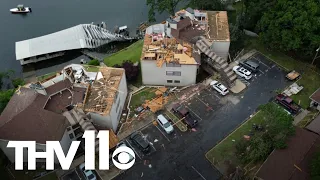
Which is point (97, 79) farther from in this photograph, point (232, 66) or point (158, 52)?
point (232, 66)

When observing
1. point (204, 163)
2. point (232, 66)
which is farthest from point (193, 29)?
point (204, 163)

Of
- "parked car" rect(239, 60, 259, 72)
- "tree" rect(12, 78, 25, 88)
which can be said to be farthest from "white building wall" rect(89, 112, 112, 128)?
"parked car" rect(239, 60, 259, 72)

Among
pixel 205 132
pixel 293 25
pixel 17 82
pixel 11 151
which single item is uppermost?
pixel 293 25

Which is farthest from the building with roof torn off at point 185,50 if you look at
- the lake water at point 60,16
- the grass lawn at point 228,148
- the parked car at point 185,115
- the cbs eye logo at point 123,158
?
the lake water at point 60,16

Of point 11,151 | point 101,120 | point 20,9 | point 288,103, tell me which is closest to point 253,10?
point 288,103

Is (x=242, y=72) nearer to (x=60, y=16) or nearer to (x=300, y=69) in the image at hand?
(x=300, y=69)

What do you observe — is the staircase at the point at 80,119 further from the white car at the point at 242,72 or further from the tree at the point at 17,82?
the white car at the point at 242,72
